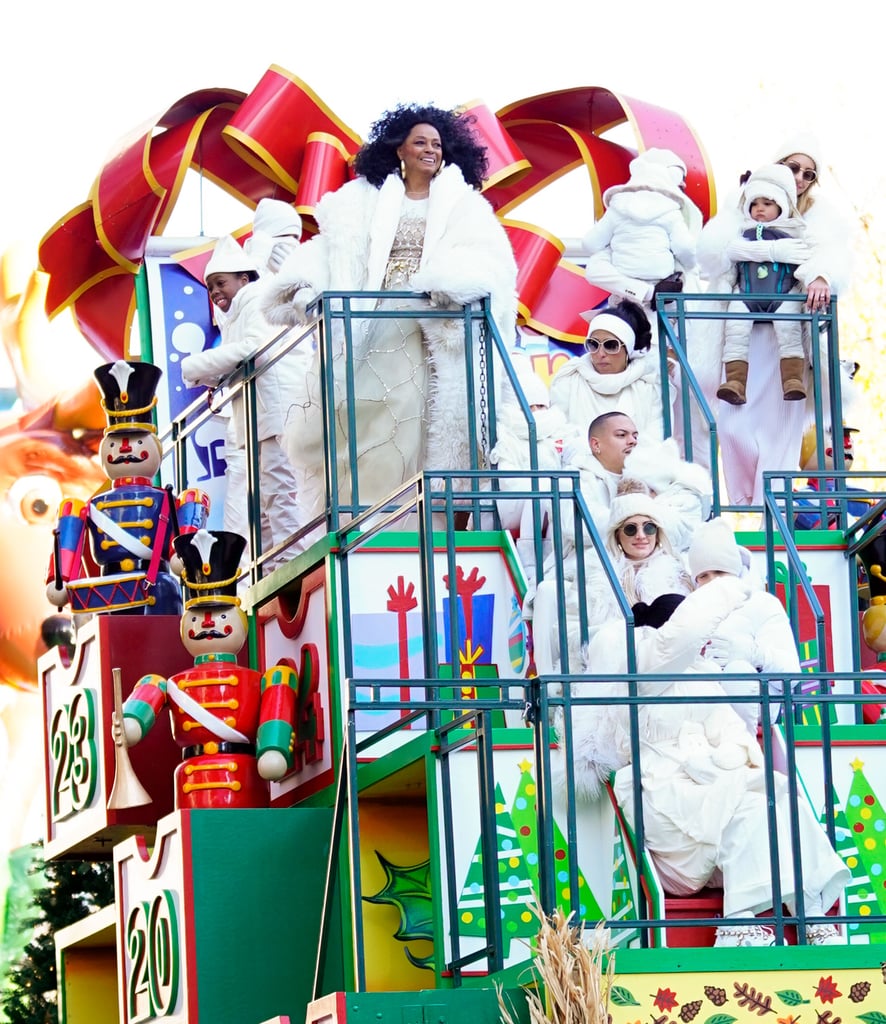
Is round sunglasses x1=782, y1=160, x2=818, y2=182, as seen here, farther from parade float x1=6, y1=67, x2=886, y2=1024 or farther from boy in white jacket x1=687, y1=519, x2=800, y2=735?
boy in white jacket x1=687, y1=519, x2=800, y2=735

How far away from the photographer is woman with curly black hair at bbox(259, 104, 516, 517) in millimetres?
12367

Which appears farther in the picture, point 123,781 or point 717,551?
point 123,781

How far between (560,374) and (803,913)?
463cm

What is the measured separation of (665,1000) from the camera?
348 inches

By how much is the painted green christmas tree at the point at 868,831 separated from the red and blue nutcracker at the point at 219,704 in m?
2.37

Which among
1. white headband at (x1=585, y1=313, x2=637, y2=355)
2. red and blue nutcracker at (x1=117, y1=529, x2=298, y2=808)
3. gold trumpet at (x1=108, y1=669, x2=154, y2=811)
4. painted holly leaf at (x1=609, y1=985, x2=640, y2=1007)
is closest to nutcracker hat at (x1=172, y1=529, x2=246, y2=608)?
red and blue nutcracker at (x1=117, y1=529, x2=298, y2=808)

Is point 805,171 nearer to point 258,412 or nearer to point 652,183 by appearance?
point 652,183

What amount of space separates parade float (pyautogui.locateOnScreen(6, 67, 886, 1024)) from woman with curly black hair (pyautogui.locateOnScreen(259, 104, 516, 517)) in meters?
0.22

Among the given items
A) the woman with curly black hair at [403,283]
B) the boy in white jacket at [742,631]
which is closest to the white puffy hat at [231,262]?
the woman with curly black hair at [403,283]

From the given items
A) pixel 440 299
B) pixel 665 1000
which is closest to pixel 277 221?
pixel 440 299

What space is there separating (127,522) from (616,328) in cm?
256

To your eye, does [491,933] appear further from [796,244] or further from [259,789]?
[796,244]

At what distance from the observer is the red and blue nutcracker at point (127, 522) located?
41.9 ft

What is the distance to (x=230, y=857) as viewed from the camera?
11.1 m
